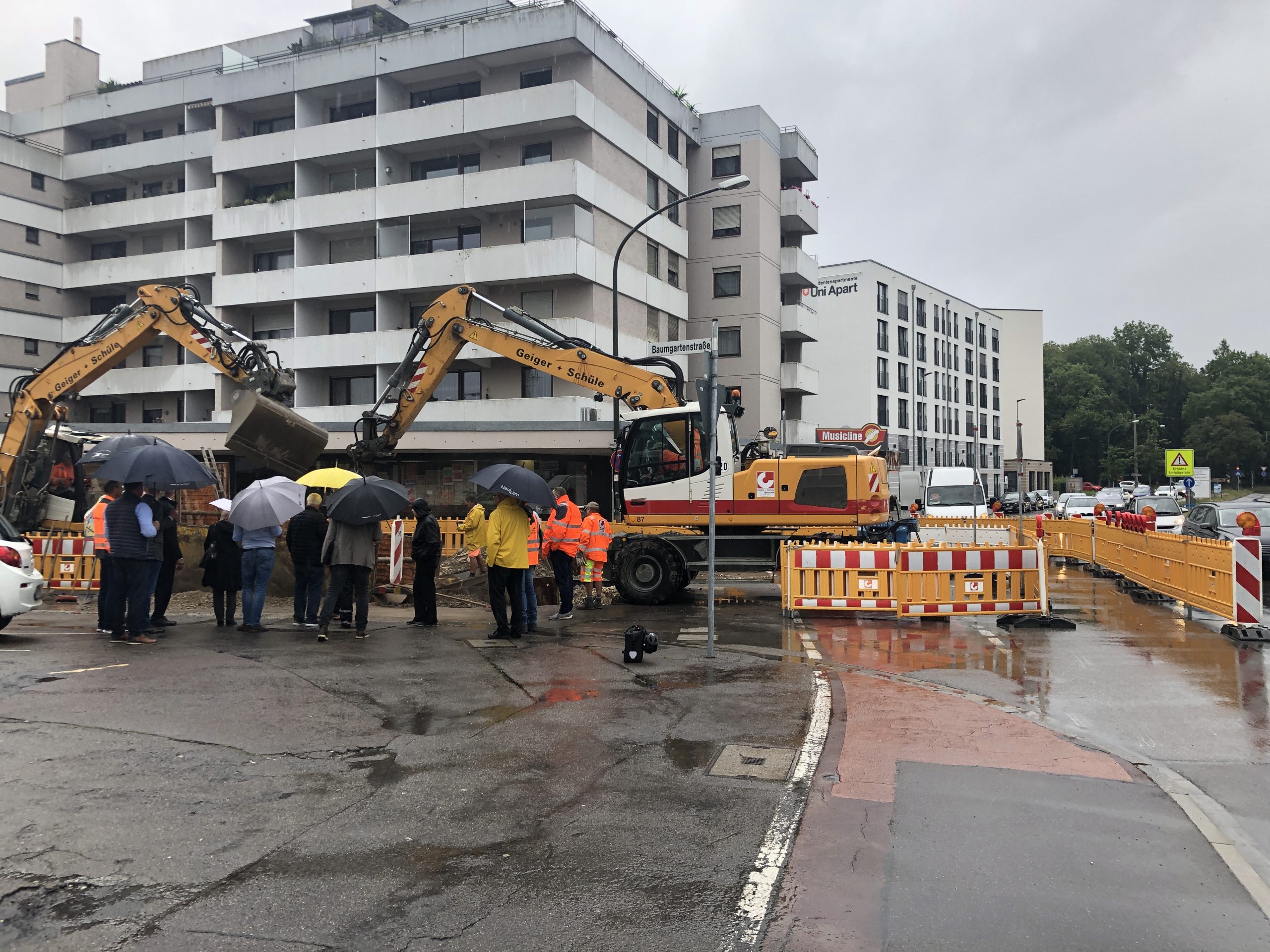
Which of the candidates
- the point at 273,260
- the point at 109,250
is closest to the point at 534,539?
the point at 273,260

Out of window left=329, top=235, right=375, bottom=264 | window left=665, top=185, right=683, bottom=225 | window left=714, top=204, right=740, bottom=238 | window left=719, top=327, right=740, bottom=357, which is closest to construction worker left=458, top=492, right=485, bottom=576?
window left=329, top=235, right=375, bottom=264

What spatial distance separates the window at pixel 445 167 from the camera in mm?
37500

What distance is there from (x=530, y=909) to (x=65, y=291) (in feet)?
165

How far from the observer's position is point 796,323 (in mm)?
46250

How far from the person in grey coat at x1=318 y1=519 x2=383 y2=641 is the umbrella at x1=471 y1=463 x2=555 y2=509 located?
1493mm

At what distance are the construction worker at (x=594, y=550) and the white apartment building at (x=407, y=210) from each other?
1581 centimetres

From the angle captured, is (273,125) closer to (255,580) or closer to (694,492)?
(694,492)

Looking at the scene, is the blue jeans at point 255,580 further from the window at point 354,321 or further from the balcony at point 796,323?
the balcony at point 796,323

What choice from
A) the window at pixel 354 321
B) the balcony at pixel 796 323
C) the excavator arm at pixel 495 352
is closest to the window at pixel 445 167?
the window at pixel 354 321

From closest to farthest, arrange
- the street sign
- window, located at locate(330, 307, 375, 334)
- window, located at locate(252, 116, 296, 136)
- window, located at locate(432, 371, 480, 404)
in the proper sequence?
the street sign, window, located at locate(432, 371, 480, 404), window, located at locate(330, 307, 375, 334), window, located at locate(252, 116, 296, 136)

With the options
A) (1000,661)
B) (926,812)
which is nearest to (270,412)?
(1000,661)

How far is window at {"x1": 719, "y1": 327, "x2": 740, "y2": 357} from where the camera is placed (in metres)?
43.9

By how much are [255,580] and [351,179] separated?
3067 cm

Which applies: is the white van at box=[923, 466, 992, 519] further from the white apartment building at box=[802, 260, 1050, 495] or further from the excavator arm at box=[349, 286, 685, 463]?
the excavator arm at box=[349, 286, 685, 463]
